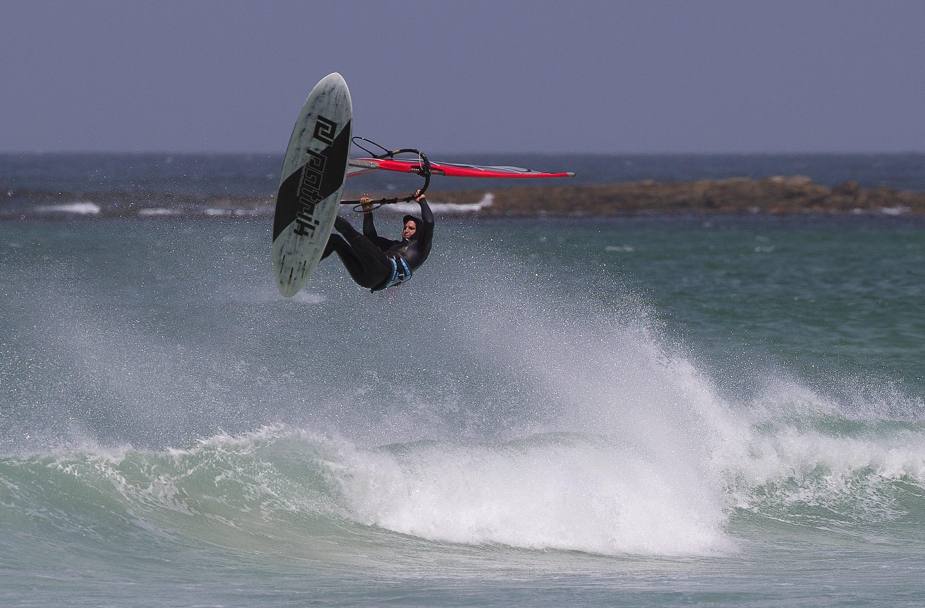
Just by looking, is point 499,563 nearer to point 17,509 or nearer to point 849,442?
point 17,509

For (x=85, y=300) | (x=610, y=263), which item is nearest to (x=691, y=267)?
(x=610, y=263)

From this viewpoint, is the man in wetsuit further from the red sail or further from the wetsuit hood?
the red sail

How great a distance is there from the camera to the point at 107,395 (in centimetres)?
1380

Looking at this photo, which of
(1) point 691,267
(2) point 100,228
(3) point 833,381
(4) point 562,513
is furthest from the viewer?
(2) point 100,228

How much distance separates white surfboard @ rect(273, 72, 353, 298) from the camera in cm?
915

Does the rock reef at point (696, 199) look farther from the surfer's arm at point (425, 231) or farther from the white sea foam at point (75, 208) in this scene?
the surfer's arm at point (425, 231)

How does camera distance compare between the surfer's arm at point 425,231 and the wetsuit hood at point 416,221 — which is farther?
the wetsuit hood at point 416,221

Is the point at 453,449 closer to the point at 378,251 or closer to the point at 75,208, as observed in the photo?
the point at 378,251

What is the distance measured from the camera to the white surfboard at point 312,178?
30.0ft

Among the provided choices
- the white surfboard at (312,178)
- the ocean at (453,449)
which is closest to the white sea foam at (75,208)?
the ocean at (453,449)

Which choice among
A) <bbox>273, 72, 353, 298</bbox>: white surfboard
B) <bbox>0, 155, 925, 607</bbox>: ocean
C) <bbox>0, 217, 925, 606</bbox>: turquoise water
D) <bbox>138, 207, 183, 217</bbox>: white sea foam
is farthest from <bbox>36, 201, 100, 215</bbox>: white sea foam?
<bbox>273, 72, 353, 298</bbox>: white surfboard

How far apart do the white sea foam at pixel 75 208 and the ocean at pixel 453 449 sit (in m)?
26.1

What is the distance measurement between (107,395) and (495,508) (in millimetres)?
5493

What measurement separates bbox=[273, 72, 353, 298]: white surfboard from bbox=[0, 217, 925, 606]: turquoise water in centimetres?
211
